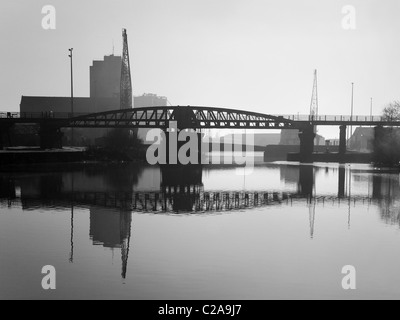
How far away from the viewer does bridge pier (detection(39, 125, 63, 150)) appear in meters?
110

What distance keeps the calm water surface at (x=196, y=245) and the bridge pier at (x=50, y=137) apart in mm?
69702

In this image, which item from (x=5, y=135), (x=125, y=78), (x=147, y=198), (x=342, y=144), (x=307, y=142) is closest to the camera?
(x=147, y=198)

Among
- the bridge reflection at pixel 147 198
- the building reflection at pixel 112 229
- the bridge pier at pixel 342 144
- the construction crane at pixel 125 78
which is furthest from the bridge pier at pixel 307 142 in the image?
the building reflection at pixel 112 229

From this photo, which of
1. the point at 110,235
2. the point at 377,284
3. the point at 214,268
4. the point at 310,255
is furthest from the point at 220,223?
the point at 377,284

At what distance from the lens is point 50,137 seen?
111875mm

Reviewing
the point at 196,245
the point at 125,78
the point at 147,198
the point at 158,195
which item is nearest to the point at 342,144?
the point at 125,78

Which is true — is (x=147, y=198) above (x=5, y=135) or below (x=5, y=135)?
below

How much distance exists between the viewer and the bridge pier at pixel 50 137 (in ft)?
362

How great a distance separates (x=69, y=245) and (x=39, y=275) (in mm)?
5120

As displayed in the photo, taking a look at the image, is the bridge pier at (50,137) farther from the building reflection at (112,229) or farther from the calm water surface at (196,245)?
the building reflection at (112,229)

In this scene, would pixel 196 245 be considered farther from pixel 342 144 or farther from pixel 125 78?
pixel 125 78

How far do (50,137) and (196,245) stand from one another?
94.9 meters

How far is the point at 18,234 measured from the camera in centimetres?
2434

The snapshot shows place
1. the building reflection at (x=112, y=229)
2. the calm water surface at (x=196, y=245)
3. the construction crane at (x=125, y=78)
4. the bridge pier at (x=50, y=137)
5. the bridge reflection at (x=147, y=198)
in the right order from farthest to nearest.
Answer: the construction crane at (x=125, y=78) < the bridge pier at (x=50, y=137) < the bridge reflection at (x=147, y=198) < the building reflection at (x=112, y=229) < the calm water surface at (x=196, y=245)
